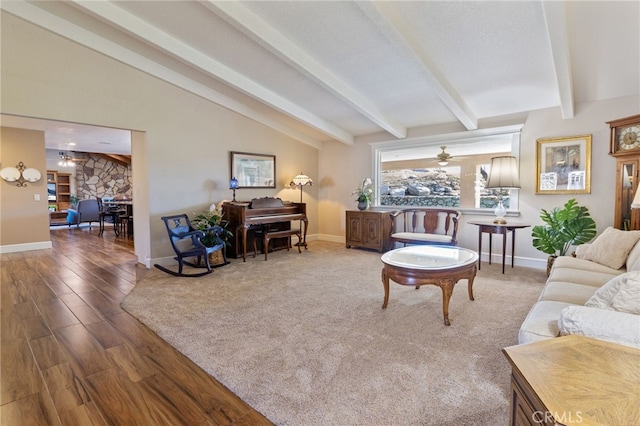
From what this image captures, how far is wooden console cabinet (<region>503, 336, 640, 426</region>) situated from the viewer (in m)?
0.79

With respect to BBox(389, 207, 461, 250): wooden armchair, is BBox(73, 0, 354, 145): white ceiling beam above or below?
above

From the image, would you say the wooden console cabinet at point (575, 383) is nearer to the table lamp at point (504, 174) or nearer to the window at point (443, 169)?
the table lamp at point (504, 174)

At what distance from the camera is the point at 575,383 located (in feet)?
2.95

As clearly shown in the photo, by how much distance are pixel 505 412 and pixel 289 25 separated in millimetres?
3659

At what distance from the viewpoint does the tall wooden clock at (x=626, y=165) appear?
3.41 m

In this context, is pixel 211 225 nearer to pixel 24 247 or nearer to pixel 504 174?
pixel 24 247

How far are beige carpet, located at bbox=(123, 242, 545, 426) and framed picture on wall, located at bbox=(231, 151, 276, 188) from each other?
87.1 inches

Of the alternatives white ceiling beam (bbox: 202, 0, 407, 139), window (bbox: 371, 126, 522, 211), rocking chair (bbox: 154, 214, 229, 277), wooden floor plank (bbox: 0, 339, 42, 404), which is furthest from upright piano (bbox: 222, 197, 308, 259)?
wooden floor plank (bbox: 0, 339, 42, 404)

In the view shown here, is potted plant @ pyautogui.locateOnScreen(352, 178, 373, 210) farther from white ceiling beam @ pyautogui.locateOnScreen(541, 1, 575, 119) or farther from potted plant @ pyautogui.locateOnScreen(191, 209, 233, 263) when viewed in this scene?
white ceiling beam @ pyautogui.locateOnScreen(541, 1, 575, 119)

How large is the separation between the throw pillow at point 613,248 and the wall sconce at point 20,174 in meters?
8.75

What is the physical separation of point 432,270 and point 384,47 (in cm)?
247

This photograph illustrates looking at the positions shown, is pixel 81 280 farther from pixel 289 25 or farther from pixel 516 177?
pixel 516 177

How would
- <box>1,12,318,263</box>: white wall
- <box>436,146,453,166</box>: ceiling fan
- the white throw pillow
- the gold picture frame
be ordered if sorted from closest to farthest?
the white throw pillow < <box>1,12,318,263</box>: white wall < the gold picture frame < <box>436,146,453,166</box>: ceiling fan

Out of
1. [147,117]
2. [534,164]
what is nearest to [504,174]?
[534,164]
